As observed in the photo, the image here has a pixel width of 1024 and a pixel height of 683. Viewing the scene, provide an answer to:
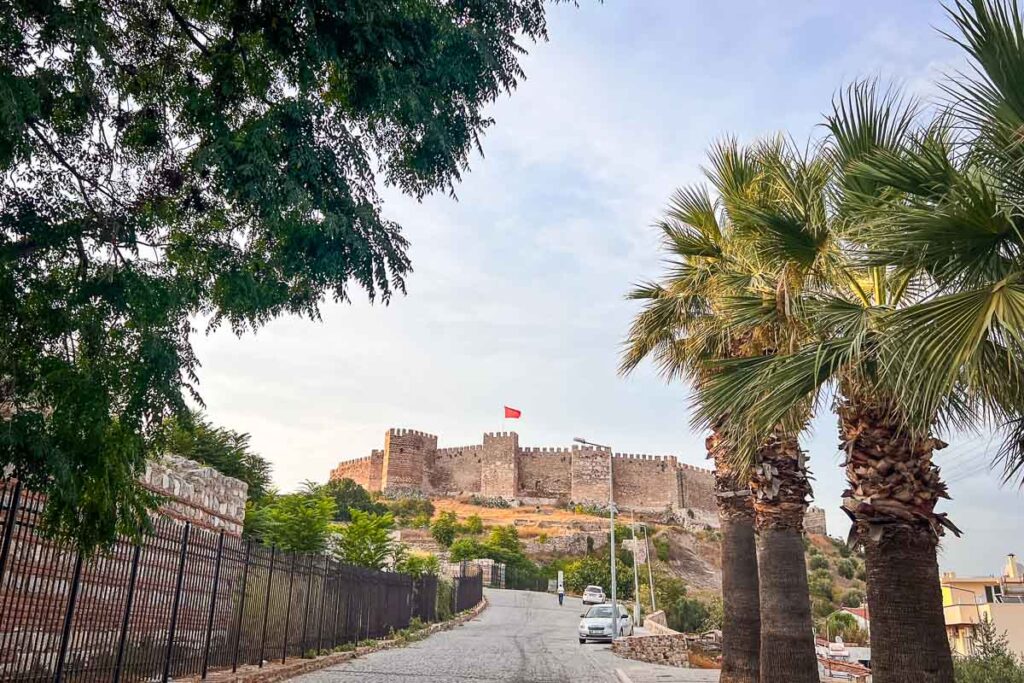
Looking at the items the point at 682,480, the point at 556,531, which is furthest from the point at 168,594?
the point at 682,480

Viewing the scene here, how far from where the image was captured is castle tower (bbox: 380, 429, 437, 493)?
87.0m

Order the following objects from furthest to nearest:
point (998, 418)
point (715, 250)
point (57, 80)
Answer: point (715, 250) < point (998, 418) < point (57, 80)

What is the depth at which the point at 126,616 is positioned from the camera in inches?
303

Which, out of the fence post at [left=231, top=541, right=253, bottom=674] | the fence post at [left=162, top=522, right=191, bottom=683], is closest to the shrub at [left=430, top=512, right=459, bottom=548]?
the fence post at [left=231, top=541, right=253, bottom=674]

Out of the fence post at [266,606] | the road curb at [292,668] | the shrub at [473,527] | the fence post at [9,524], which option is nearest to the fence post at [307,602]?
the road curb at [292,668]

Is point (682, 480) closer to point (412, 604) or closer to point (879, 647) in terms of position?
point (412, 604)

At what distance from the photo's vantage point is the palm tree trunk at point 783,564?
890 centimetres

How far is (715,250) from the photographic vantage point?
1167cm

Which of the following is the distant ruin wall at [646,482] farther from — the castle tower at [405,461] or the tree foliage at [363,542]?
the tree foliage at [363,542]

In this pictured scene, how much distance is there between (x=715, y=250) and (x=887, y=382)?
18.6 feet

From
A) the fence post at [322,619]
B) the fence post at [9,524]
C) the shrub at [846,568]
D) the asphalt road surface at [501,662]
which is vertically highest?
the shrub at [846,568]

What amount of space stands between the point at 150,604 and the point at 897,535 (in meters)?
7.28

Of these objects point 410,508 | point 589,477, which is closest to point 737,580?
point 410,508

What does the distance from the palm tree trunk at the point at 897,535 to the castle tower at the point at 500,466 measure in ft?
267
